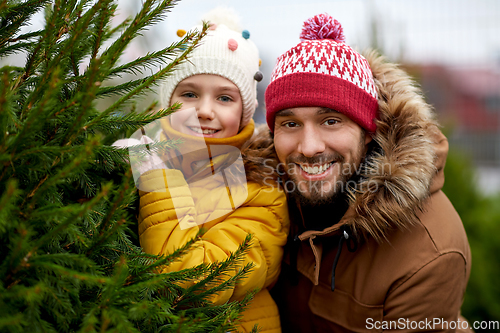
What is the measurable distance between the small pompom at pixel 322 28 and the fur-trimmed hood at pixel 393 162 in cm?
36

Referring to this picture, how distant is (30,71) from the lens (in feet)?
3.91

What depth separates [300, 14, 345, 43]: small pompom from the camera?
238cm

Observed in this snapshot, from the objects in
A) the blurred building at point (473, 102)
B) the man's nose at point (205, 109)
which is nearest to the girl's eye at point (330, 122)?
the man's nose at point (205, 109)

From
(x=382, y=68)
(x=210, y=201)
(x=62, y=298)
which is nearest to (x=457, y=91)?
(x=382, y=68)

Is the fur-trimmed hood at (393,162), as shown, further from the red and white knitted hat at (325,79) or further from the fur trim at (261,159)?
the red and white knitted hat at (325,79)

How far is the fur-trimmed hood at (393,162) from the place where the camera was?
202cm

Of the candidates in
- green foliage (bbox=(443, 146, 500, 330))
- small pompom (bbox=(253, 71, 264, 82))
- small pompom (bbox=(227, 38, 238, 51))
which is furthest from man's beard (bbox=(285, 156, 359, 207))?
green foliage (bbox=(443, 146, 500, 330))

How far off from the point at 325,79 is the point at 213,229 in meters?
1.09

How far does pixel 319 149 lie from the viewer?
2.20 meters

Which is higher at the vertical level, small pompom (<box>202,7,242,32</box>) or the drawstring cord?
small pompom (<box>202,7,242,32</box>)

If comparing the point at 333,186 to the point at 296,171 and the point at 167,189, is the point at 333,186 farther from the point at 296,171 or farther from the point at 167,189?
the point at 167,189

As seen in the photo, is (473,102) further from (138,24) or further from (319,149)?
(138,24)

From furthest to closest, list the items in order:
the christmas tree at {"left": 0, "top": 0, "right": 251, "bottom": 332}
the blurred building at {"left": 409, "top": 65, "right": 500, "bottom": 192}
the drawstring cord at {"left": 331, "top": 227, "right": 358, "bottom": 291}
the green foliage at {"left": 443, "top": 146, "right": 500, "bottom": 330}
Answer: the blurred building at {"left": 409, "top": 65, "right": 500, "bottom": 192} < the green foliage at {"left": 443, "top": 146, "right": 500, "bottom": 330} < the drawstring cord at {"left": 331, "top": 227, "right": 358, "bottom": 291} < the christmas tree at {"left": 0, "top": 0, "right": 251, "bottom": 332}

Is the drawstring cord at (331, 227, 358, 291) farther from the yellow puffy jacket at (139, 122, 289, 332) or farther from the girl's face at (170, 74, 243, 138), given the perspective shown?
the girl's face at (170, 74, 243, 138)
